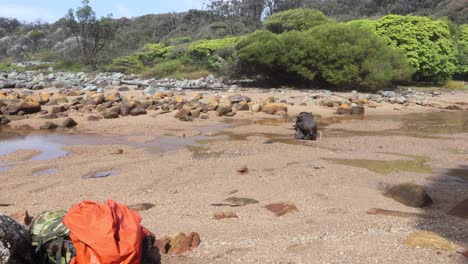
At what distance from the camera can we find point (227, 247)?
4.35 metres

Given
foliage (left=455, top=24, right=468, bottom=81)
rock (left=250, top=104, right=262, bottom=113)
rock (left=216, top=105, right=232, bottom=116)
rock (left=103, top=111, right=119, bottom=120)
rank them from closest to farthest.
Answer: rock (left=103, top=111, right=119, bottom=120), rock (left=216, top=105, right=232, bottom=116), rock (left=250, top=104, right=262, bottom=113), foliage (left=455, top=24, right=468, bottom=81)

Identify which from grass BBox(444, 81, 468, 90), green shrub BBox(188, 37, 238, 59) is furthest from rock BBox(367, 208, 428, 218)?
green shrub BBox(188, 37, 238, 59)

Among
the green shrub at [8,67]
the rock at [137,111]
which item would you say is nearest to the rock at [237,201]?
the rock at [137,111]

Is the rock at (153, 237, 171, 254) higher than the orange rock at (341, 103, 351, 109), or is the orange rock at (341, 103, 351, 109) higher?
the rock at (153, 237, 171, 254)

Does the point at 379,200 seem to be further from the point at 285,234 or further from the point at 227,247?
the point at 227,247

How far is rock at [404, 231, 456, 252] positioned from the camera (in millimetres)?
4047

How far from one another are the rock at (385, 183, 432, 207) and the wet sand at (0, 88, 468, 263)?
112mm

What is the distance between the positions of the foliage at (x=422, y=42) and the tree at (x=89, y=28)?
69.4 feet

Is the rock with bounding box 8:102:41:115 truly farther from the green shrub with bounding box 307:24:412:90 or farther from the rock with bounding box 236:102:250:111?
the green shrub with bounding box 307:24:412:90

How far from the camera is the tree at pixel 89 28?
37.5 meters

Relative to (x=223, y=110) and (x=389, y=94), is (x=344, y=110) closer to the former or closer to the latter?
(x=223, y=110)

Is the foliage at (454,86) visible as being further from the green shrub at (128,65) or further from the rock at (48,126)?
the rock at (48,126)

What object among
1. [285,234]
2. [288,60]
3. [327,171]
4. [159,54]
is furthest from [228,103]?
[159,54]

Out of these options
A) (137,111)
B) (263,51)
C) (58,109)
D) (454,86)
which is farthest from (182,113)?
(454,86)
